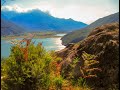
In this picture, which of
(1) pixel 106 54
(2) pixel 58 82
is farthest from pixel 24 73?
(1) pixel 106 54

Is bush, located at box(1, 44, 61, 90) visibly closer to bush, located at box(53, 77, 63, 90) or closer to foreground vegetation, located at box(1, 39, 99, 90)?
foreground vegetation, located at box(1, 39, 99, 90)

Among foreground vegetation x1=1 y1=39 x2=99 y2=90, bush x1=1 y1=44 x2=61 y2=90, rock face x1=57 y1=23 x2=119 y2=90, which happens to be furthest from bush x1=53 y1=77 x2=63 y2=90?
rock face x1=57 y1=23 x2=119 y2=90

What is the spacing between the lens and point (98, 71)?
36.3ft

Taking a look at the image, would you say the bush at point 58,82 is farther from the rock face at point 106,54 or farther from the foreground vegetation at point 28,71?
the rock face at point 106,54

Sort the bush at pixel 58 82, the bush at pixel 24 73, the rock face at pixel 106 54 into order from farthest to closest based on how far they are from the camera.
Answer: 1. the rock face at pixel 106 54
2. the bush at pixel 58 82
3. the bush at pixel 24 73

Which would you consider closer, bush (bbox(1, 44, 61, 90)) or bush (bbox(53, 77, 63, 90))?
bush (bbox(1, 44, 61, 90))

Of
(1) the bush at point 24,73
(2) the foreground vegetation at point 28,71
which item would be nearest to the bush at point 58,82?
(2) the foreground vegetation at point 28,71

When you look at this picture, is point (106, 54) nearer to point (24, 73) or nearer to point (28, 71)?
point (28, 71)

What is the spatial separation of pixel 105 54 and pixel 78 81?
58.4 inches

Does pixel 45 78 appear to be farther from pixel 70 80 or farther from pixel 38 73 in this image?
pixel 70 80

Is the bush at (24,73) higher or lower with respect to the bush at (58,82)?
higher

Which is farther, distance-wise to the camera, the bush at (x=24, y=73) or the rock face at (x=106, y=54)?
the rock face at (x=106, y=54)

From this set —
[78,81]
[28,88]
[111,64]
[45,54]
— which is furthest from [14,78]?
[111,64]

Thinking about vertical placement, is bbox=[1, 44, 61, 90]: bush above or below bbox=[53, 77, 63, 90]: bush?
above
